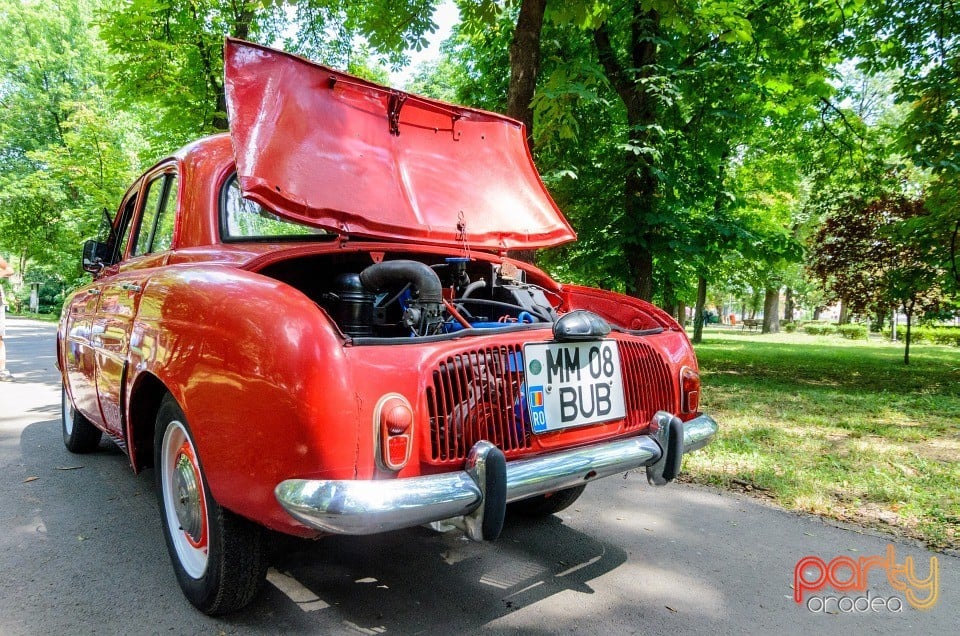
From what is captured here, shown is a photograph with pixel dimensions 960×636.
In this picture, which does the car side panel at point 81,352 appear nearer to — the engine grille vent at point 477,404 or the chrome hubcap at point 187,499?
the chrome hubcap at point 187,499

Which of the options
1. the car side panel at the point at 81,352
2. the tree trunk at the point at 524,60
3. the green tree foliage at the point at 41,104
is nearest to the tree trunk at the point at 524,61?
the tree trunk at the point at 524,60

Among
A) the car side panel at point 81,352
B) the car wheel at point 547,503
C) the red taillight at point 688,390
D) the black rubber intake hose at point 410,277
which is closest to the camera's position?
the black rubber intake hose at point 410,277

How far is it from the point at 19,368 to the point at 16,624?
9199 mm

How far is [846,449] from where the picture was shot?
16.1 feet

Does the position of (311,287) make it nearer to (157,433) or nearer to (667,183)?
A: (157,433)

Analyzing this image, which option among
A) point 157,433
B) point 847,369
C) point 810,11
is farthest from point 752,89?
point 157,433

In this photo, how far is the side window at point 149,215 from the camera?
340cm

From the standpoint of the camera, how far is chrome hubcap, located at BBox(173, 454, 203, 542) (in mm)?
2365

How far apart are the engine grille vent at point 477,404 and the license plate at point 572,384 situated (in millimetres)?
59

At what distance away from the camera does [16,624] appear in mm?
2207

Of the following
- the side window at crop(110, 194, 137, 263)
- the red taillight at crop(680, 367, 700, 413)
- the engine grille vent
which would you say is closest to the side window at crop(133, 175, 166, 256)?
the side window at crop(110, 194, 137, 263)

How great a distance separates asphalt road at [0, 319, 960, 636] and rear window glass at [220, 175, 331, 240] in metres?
1.53

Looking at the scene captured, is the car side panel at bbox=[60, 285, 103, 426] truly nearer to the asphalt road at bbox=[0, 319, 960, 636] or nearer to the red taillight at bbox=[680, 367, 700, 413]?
the asphalt road at bbox=[0, 319, 960, 636]

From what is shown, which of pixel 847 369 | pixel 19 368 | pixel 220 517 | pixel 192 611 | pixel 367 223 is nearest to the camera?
pixel 220 517
